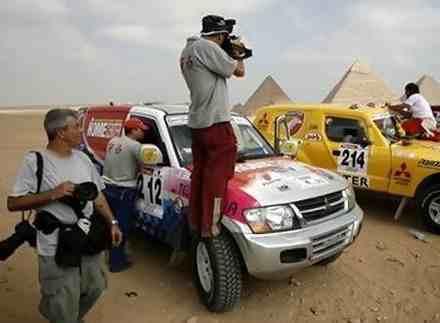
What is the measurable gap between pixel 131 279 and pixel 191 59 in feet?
8.16

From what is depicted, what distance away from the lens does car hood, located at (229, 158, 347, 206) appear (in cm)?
383

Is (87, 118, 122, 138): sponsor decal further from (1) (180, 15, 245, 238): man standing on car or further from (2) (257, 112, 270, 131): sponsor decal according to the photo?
(2) (257, 112, 270, 131): sponsor decal

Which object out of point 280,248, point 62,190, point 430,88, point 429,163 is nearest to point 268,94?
point 430,88

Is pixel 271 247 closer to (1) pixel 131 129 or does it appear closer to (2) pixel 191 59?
(2) pixel 191 59

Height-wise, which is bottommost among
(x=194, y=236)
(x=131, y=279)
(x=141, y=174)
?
(x=131, y=279)

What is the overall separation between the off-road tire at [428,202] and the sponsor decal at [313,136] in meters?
1.87

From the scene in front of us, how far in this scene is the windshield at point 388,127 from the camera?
22.8ft

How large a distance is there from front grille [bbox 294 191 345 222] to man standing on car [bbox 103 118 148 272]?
191 cm

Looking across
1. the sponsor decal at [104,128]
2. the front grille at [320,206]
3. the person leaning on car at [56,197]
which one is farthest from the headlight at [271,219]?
Result: the sponsor decal at [104,128]

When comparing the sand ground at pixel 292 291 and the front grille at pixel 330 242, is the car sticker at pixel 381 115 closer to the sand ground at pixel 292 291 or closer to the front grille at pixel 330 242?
the sand ground at pixel 292 291

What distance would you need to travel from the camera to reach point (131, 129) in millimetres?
Result: 4922

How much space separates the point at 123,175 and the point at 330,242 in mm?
2289

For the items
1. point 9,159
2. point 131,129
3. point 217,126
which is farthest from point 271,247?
point 9,159

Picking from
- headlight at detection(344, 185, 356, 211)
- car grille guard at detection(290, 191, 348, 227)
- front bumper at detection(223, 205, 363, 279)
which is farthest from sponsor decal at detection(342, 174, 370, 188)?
front bumper at detection(223, 205, 363, 279)
